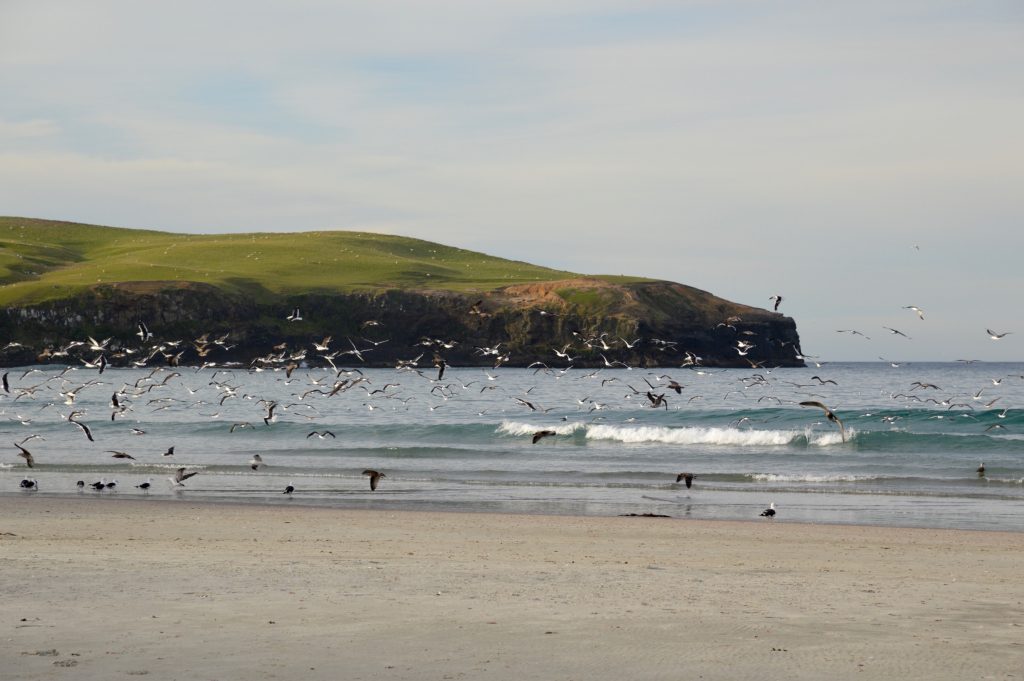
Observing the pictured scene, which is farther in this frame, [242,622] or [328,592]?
[328,592]

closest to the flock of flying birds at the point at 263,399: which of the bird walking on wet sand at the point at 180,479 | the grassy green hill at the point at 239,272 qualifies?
the bird walking on wet sand at the point at 180,479

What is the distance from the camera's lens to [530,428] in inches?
1984

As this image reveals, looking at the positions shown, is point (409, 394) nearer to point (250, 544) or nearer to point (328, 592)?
point (250, 544)

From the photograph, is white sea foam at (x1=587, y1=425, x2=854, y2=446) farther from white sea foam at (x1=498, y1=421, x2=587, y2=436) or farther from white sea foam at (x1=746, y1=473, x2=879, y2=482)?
white sea foam at (x1=746, y1=473, x2=879, y2=482)

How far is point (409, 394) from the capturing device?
257 feet

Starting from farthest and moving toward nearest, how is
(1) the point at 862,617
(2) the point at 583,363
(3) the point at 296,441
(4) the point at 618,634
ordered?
(2) the point at 583,363 < (3) the point at 296,441 < (1) the point at 862,617 < (4) the point at 618,634

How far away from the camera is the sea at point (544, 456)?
2659 cm

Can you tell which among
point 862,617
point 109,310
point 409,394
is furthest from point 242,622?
point 109,310

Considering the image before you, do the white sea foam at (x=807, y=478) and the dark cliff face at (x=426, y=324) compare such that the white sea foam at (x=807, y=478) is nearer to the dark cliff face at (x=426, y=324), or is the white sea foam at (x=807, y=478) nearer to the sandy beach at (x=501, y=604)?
the sandy beach at (x=501, y=604)

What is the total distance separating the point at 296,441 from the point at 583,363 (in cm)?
10026

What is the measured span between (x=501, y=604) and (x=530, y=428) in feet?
124

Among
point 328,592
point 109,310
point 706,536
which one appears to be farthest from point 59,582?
point 109,310

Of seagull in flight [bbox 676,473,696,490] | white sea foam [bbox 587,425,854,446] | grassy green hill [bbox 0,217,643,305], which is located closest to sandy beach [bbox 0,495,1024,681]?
seagull in flight [bbox 676,473,696,490]

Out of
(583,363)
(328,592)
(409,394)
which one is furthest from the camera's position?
(583,363)
